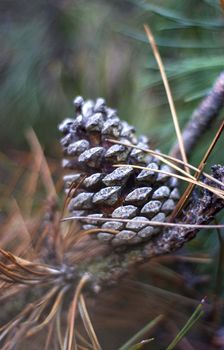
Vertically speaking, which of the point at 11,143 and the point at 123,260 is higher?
the point at 11,143

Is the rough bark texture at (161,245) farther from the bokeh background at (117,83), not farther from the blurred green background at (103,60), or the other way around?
the blurred green background at (103,60)

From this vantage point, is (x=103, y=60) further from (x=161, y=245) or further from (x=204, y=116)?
(x=161, y=245)

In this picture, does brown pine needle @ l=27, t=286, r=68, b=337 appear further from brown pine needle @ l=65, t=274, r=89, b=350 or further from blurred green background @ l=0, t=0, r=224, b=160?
blurred green background @ l=0, t=0, r=224, b=160

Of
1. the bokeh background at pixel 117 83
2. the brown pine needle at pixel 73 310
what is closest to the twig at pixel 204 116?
the bokeh background at pixel 117 83

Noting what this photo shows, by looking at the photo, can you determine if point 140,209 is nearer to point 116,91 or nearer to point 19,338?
point 19,338

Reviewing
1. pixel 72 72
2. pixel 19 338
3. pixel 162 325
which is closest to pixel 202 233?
pixel 162 325

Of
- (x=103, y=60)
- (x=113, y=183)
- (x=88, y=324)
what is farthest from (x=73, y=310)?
(x=103, y=60)

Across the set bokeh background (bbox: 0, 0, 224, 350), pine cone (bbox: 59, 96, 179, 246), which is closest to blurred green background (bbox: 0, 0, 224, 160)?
bokeh background (bbox: 0, 0, 224, 350)
